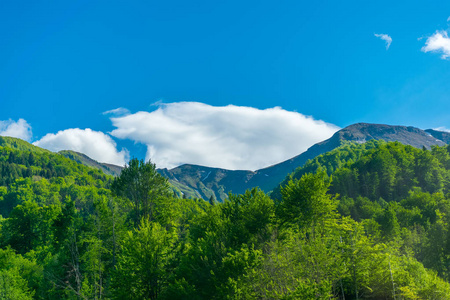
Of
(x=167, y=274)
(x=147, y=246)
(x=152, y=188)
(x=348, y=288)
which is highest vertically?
(x=152, y=188)

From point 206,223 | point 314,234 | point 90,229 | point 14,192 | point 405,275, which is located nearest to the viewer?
point 405,275

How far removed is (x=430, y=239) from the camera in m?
69.4

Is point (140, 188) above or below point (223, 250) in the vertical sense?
above

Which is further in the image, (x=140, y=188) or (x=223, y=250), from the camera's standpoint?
(x=140, y=188)

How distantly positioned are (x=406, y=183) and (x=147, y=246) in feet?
359

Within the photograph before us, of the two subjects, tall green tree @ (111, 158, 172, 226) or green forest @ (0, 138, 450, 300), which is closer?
green forest @ (0, 138, 450, 300)

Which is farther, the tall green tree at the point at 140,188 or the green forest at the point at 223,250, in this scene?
the tall green tree at the point at 140,188

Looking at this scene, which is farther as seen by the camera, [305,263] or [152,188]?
[152,188]

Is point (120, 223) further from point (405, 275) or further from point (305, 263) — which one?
point (405, 275)

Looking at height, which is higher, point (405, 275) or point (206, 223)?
point (206, 223)

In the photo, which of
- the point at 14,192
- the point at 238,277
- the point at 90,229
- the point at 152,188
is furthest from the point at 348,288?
the point at 14,192

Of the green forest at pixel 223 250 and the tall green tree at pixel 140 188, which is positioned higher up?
the tall green tree at pixel 140 188

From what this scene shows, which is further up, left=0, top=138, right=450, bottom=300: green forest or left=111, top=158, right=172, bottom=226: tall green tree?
left=111, top=158, right=172, bottom=226: tall green tree

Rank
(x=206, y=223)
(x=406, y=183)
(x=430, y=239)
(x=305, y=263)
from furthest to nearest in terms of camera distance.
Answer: (x=406, y=183)
(x=430, y=239)
(x=206, y=223)
(x=305, y=263)
